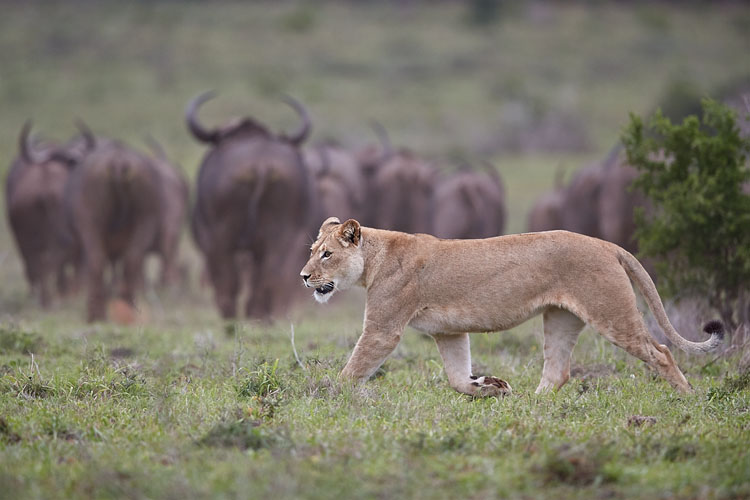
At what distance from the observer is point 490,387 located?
6.77 m

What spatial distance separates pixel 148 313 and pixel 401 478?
376 inches

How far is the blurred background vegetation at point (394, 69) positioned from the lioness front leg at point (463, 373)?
17320mm

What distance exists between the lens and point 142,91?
134 feet

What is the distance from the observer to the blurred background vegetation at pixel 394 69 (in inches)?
1394

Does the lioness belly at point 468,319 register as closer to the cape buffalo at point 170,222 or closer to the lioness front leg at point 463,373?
the lioness front leg at point 463,373

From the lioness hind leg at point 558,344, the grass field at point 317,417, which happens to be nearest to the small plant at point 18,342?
the grass field at point 317,417

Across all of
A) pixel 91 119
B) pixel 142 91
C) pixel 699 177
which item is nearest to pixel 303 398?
pixel 699 177

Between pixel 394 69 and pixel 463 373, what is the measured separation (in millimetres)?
40458

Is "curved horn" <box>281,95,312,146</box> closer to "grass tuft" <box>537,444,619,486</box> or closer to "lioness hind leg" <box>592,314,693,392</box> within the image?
"lioness hind leg" <box>592,314,693,392</box>

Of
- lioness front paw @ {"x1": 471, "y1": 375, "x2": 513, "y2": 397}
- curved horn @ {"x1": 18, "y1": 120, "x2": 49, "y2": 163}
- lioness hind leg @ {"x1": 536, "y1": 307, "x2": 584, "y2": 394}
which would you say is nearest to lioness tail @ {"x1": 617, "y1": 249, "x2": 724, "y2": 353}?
lioness hind leg @ {"x1": 536, "y1": 307, "x2": 584, "y2": 394}

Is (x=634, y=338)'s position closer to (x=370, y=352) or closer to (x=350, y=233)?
(x=370, y=352)

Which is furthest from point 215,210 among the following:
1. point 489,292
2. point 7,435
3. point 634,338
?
point 7,435

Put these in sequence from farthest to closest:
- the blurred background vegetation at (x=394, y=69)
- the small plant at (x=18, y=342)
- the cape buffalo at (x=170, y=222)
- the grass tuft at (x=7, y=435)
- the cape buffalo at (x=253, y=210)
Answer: the blurred background vegetation at (x=394, y=69) < the cape buffalo at (x=170, y=222) < the cape buffalo at (x=253, y=210) < the small plant at (x=18, y=342) < the grass tuft at (x=7, y=435)

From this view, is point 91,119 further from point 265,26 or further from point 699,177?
point 699,177
